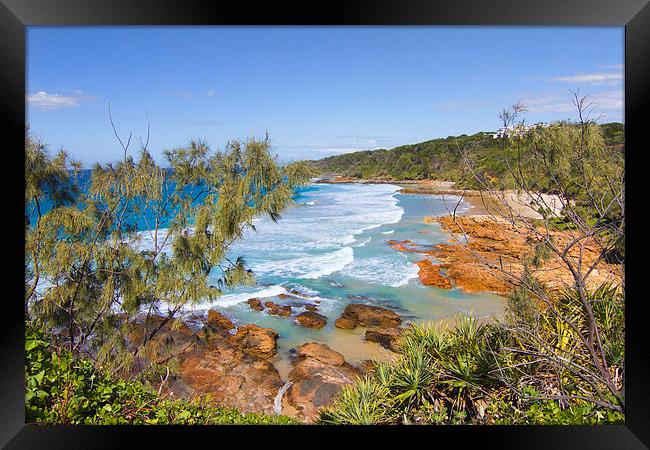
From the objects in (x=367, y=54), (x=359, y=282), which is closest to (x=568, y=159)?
(x=359, y=282)

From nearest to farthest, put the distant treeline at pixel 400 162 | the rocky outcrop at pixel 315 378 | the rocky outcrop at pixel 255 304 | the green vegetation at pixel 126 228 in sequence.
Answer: the green vegetation at pixel 126 228
the rocky outcrop at pixel 315 378
the rocky outcrop at pixel 255 304
the distant treeline at pixel 400 162

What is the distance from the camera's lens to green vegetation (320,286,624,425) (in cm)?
290

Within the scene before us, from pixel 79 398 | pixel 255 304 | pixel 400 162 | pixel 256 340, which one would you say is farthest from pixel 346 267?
pixel 79 398

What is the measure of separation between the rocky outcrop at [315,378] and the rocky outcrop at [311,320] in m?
0.85

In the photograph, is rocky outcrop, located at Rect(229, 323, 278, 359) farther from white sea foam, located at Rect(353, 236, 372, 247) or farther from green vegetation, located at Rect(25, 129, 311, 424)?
white sea foam, located at Rect(353, 236, 372, 247)

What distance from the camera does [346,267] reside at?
11602 millimetres

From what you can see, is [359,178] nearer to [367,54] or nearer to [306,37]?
[367,54]

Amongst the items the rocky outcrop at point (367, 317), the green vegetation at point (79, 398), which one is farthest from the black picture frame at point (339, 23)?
the rocky outcrop at point (367, 317)

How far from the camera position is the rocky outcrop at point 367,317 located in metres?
8.19

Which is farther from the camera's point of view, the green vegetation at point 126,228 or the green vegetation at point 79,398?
the green vegetation at point 126,228

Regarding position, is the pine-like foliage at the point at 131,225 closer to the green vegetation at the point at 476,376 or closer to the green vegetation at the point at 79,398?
the green vegetation at the point at 79,398

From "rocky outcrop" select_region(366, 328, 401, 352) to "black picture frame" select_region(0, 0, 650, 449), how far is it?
5107mm

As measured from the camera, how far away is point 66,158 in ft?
13.5

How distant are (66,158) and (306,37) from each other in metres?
9.79
